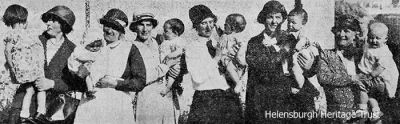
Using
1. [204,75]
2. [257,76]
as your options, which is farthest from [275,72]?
[204,75]

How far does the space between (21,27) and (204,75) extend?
5.07 feet

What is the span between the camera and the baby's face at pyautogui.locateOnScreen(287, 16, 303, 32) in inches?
238

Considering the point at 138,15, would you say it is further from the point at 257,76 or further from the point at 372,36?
the point at 372,36

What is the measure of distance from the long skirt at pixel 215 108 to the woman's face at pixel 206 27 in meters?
0.48

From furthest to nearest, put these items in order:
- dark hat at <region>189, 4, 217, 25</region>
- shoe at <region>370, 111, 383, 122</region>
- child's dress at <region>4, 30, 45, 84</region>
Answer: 1. shoe at <region>370, 111, 383, 122</region>
2. dark hat at <region>189, 4, 217, 25</region>
3. child's dress at <region>4, 30, 45, 84</region>

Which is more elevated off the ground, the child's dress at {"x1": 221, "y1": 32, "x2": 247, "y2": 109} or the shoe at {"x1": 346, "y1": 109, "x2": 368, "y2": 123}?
the child's dress at {"x1": 221, "y1": 32, "x2": 247, "y2": 109}

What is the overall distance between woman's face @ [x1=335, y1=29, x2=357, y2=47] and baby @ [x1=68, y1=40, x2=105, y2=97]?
194 centimetres

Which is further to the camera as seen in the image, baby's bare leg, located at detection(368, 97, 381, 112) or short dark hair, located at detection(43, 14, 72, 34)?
baby's bare leg, located at detection(368, 97, 381, 112)

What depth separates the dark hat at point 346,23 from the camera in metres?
6.04

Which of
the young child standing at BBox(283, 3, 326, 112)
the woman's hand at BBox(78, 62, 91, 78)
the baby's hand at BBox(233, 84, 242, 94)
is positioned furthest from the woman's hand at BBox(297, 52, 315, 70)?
the woman's hand at BBox(78, 62, 91, 78)

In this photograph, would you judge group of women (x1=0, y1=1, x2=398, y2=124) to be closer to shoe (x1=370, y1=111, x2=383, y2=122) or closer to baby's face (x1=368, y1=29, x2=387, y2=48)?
baby's face (x1=368, y1=29, x2=387, y2=48)


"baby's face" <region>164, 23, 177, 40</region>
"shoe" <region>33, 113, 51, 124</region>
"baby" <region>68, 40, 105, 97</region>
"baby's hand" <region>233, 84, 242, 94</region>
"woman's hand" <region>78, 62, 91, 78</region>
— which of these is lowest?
"shoe" <region>33, 113, 51, 124</region>

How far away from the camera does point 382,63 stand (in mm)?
6078

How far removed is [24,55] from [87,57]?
19.8 inches
